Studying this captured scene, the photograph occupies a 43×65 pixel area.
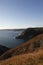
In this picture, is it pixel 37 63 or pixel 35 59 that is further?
pixel 35 59

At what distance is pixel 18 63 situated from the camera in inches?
597

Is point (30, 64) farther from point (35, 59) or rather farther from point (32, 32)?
point (32, 32)

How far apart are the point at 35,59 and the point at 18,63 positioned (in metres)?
1.78

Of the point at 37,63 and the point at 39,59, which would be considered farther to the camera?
the point at 39,59

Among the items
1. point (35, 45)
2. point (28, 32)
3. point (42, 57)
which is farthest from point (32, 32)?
point (42, 57)

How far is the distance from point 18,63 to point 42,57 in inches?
110

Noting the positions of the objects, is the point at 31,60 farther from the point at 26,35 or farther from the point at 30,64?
the point at 26,35

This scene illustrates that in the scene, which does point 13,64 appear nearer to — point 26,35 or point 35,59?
point 35,59

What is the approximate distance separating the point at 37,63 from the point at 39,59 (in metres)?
1.28

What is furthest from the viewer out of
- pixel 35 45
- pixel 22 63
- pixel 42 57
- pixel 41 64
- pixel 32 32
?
pixel 32 32

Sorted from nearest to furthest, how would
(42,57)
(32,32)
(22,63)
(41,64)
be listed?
(41,64) < (22,63) < (42,57) < (32,32)

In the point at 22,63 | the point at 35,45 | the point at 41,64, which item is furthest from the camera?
the point at 35,45

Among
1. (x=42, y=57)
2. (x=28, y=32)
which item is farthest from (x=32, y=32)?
→ (x=42, y=57)

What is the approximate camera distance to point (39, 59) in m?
15.8
